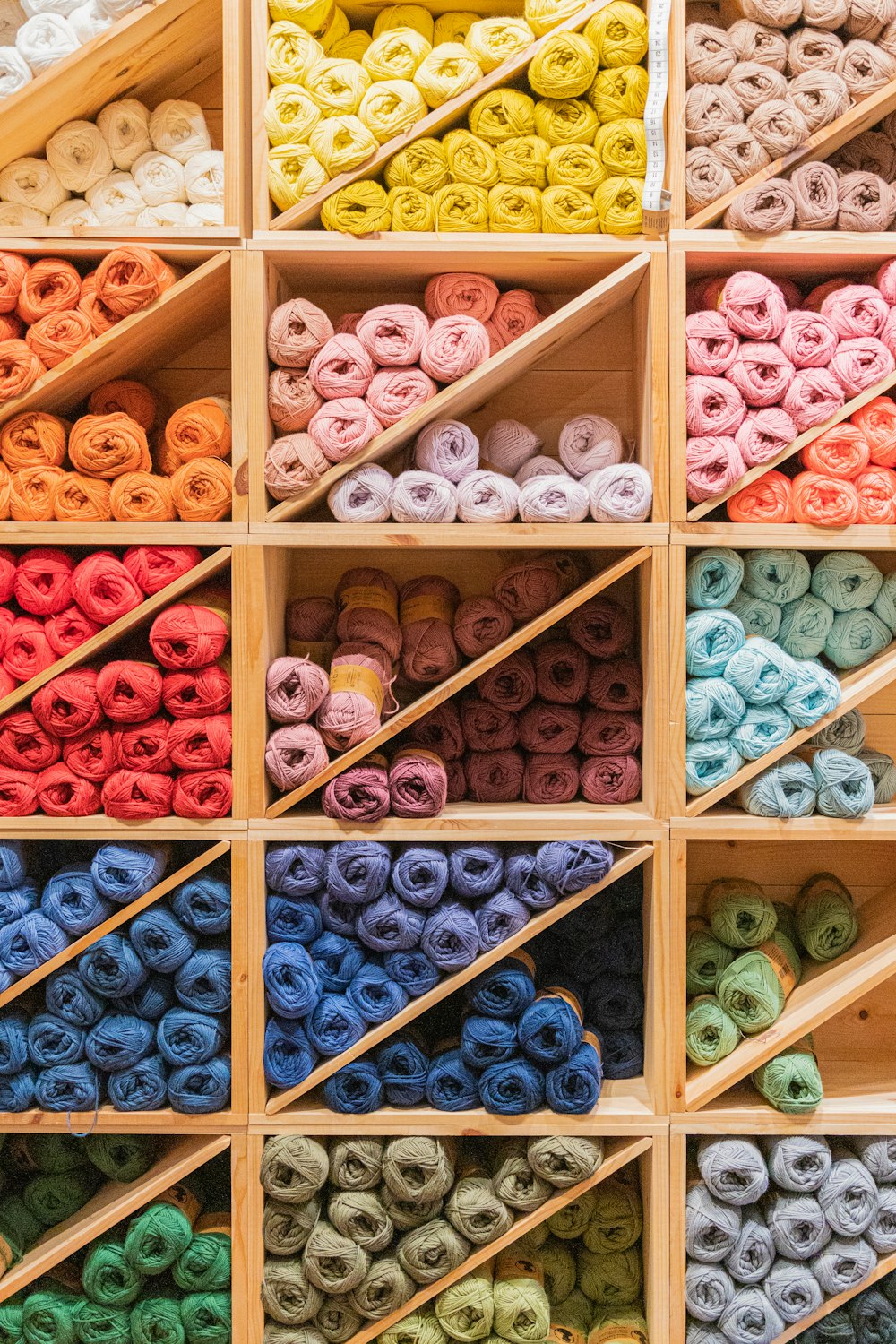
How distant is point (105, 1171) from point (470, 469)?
1418 mm

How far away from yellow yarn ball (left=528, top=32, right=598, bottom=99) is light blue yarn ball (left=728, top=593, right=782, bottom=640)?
92 centimetres

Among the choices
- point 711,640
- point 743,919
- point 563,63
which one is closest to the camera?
point 563,63

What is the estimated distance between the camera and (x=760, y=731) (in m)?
1.70

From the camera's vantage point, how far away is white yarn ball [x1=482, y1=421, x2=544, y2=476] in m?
1.80

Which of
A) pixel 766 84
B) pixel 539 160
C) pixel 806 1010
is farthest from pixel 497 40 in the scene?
pixel 806 1010

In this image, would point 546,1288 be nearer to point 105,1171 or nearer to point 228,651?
point 105,1171

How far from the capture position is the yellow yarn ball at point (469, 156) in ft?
5.32

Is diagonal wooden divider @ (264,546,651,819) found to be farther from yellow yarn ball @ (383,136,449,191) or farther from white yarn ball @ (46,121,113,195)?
white yarn ball @ (46,121,113,195)

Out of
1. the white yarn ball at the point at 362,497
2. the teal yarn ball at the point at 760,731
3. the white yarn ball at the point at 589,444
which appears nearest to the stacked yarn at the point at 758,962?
the teal yarn ball at the point at 760,731

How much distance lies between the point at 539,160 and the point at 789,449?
649 millimetres

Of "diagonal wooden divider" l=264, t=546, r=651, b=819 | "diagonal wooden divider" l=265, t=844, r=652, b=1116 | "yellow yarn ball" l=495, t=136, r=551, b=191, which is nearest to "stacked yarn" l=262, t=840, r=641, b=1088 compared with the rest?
"diagonal wooden divider" l=265, t=844, r=652, b=1116

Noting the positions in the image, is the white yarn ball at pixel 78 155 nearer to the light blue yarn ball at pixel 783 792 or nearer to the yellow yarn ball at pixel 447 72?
the yellow yarn ball at pixel 447 72

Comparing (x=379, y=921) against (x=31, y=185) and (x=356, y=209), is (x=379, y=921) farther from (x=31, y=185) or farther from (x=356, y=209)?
(x=31, y=185)

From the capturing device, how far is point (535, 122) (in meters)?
1.63
